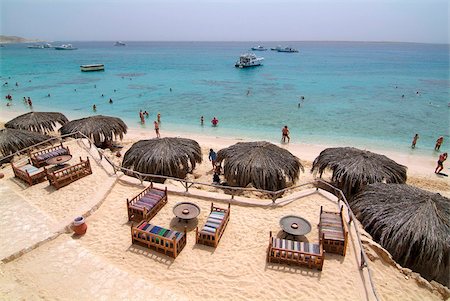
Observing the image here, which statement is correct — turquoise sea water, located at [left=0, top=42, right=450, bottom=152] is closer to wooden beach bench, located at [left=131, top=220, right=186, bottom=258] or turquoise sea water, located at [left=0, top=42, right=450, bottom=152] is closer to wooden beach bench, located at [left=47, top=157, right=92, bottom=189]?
wooden beach bench, located at [left=47, top=157, right=92, bottom=189]

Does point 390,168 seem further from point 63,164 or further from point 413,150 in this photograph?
point 63,164

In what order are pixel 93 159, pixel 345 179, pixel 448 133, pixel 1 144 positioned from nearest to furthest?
1. pixel 345 179
2. pixel 93 159
3. pixel 1 144
4. pixel 448 133

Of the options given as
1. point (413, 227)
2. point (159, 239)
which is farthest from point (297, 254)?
point (413, 227)

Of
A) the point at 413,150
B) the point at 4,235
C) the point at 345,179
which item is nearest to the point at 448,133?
the point at 413,150

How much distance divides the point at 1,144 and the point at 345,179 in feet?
60.5

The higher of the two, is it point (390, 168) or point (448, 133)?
point (390, 168)

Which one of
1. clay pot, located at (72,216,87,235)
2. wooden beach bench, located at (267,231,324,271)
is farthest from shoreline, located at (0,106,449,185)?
clay pot, located at (72,216,87,235)

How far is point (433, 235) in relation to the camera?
9016 mm

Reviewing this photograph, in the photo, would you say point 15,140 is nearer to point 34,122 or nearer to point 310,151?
point 34,122

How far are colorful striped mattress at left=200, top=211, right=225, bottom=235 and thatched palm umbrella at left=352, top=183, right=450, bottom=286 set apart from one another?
5.48m

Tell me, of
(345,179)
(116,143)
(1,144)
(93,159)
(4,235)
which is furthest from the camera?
(116,143)

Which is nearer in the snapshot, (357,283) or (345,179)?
(357,283)

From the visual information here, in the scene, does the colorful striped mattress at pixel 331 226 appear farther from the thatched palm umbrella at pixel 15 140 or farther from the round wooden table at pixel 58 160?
the thatched palm umbrella at pixel 15 140

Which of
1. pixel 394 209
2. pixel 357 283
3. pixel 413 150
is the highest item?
pixel 394 209
